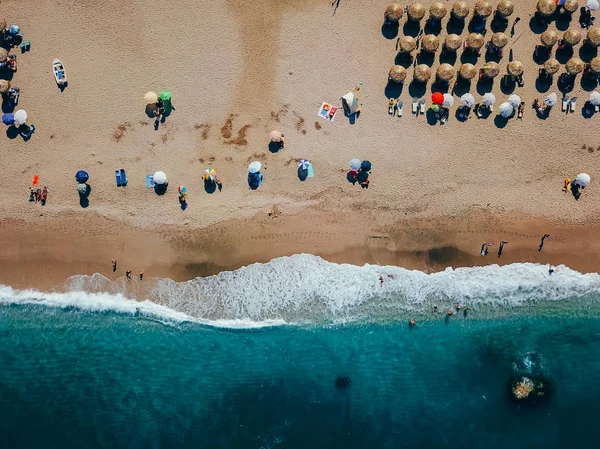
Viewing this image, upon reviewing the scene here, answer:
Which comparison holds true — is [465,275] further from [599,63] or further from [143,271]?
[143,271]

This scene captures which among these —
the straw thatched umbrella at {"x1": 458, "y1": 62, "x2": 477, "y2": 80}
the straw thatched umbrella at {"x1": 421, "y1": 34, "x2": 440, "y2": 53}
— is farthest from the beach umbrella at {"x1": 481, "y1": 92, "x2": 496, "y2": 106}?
the straw thatched umbrella at {"x1": 421, "y1": 34, "x2": 440, "y2": 53}

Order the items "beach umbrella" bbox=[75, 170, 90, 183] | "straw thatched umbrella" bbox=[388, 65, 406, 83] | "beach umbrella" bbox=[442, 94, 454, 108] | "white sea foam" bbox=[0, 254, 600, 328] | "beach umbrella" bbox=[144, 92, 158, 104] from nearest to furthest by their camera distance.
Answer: "beach umbrella" bbox=[144, 92, 158, 104] → "straw thatched umbrella" bbox=[388, 65, 406, 83] → "beach umbrella" bbox=[75, 170, 90, 183] → "beach umbrella" bbox=[442, 94, 454, 108] → "white sea foam" bbox=[0, 254, 600, 328]

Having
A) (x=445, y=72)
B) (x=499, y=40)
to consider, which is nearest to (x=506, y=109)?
(x=499, y=40)

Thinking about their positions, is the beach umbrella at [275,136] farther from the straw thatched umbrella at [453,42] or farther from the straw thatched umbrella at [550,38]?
the straw thatched umbrella at [550,38]

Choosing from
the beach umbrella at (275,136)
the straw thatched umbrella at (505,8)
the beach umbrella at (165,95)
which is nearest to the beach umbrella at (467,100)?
the straw thatched umbrella at (505,8)

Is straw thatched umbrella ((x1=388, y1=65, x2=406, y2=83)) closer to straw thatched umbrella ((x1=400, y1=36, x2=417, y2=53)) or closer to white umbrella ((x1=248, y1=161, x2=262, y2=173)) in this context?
straw thatched umbrella ((x1=400, y1=36, x2=417, y2=53))

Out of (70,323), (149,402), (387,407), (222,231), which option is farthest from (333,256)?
(70,323)
